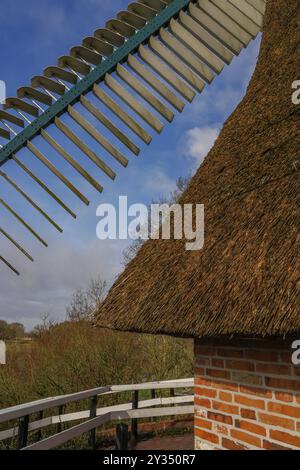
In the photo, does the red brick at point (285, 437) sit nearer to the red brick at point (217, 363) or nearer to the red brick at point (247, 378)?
the red brick at point (247, 378)

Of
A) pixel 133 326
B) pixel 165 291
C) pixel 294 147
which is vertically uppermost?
pixel 294 147

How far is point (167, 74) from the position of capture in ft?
14.5

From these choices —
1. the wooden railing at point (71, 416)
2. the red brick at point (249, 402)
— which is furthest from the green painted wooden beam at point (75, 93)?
the red brick at point (249, 402)

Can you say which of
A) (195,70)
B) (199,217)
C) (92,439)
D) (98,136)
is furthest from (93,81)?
(92,439)

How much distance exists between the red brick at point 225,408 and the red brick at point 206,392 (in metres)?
0.05

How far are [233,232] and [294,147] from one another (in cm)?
77

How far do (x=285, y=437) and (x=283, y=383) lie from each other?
301mm

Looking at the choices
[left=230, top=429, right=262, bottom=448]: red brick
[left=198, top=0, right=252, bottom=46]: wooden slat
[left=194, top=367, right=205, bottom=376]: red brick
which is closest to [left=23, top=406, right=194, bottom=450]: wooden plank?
[left=194, top=367, right=205, bottom=376]: red brick

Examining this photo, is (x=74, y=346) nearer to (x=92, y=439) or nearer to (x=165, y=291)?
(x=92, y=439)

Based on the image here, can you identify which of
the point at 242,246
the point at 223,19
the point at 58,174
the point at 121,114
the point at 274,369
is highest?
the point at 223,19

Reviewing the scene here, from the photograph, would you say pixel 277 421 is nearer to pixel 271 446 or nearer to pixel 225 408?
pixel 271 446

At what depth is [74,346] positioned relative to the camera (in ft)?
33.2

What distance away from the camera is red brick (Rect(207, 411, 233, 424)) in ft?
9.19

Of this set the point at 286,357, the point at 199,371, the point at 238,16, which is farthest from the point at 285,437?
the point at 238,16
